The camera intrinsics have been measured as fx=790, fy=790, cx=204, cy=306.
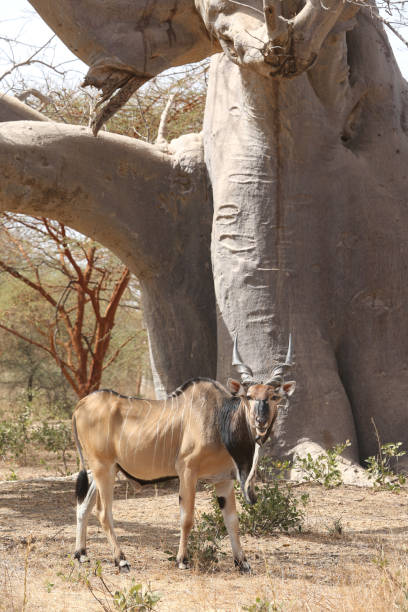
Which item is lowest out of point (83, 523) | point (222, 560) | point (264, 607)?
point (222, 560)

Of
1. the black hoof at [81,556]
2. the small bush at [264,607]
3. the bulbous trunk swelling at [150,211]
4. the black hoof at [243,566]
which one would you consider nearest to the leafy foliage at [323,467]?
the bulbous trunk swelling at [150,211]

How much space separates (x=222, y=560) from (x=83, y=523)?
35.6 inches

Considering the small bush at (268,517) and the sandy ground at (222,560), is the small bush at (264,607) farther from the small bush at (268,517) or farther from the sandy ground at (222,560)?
the small bush at (268,517)

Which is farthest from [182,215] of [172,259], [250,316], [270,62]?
[270,62]

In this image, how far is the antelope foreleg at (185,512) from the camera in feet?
15.4

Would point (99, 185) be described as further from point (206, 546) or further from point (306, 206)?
point (206, 546)

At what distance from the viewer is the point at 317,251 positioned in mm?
8031

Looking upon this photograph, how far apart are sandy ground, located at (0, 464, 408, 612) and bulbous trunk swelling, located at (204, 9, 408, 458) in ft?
3.51

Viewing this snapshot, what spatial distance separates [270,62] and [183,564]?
3821 mm

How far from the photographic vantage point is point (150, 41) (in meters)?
7.21

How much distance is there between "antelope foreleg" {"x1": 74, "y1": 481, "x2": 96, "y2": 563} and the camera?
4.87 m

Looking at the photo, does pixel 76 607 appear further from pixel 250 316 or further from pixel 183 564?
pixel 250 316

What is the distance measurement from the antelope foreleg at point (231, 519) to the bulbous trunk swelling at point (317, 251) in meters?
2.80

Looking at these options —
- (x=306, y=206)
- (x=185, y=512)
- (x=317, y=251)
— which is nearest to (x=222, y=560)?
(x=185, y=512)
